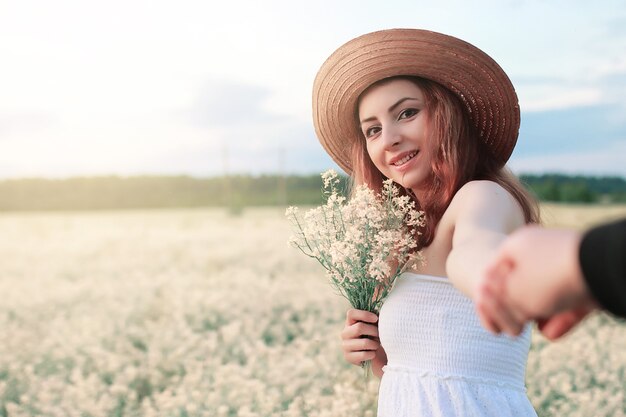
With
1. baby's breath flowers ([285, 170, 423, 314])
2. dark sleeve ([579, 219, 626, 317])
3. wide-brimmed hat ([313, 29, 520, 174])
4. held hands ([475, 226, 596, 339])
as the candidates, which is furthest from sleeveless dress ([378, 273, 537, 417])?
dark sleeve ([579, 219, 626, 317])

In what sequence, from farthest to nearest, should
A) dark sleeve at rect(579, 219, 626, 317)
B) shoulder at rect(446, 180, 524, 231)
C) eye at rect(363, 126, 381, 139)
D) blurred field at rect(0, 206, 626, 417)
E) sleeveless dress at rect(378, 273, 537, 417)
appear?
1. blurred field at rect(0, 206, 626, 417)
2. eye at rect(363, 126, 381, 139)
3. sleeveless dress at rect(378, 273, 537, 417)
4. shoulder at rect(446, 180, 524, 231)
5. dark sleeve at rect(579, 219, 626, 317)

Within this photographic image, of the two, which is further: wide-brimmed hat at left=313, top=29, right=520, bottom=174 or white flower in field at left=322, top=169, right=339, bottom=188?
white flower in field at left=322, top=169, right=339, bottom=188

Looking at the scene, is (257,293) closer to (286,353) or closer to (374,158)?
(286,353)

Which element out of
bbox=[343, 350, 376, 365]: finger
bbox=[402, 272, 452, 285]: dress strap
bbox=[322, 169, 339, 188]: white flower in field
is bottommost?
bbox=[343, 350, 376, 365]: finger

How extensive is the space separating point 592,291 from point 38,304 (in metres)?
9.74

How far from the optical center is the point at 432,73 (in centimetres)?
306

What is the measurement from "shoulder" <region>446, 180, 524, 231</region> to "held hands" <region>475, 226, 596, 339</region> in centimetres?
64

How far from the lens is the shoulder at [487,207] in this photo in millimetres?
2275

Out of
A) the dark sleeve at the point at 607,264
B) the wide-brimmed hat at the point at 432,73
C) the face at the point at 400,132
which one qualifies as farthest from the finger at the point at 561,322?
the wide-brimmed hat at the point at 432,73

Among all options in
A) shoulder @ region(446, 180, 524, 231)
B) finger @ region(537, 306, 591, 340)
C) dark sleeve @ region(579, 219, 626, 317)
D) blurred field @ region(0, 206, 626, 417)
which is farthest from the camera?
blurred field @ region(0, 206, 626, 417)

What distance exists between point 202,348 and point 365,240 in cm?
491

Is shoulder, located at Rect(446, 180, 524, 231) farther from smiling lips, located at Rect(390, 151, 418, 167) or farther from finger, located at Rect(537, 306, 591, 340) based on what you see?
finger, located at Rect(537, 306, 591, 340)

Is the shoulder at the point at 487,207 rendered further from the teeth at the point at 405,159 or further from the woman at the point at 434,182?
the teeth at the point at 405,159

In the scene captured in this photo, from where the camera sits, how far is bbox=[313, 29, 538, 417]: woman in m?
2.73
